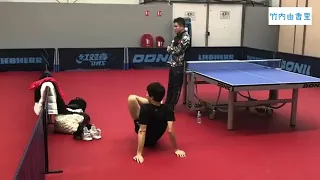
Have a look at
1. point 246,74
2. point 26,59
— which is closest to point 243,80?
point 246,74

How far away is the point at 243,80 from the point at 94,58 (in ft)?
24.5

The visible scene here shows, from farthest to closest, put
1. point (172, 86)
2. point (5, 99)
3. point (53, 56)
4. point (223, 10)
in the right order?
point (223, 10)
point (53, 56)
point (5, 99)
point (172, 86)

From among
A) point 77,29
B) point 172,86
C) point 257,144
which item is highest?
point 77,29

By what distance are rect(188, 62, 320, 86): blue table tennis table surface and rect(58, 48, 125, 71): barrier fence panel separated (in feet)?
19.1

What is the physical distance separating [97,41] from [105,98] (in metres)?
5.89

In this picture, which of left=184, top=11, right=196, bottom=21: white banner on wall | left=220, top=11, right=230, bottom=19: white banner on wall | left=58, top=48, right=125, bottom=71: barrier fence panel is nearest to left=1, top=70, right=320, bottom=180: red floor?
left=58, top=48, right=125, bottom=71: barrier fence panel

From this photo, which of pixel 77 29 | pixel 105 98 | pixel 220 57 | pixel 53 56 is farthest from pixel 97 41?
pixel 105 98

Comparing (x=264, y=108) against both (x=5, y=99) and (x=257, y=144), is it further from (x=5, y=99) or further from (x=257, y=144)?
(x=5, y=99)

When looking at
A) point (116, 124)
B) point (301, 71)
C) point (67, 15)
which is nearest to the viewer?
point (116, 124)

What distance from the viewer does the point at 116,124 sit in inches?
258

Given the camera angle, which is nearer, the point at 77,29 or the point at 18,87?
the point at 18,87

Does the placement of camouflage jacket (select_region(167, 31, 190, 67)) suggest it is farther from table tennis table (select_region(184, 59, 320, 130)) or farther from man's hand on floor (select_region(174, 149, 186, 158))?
man's hand on floor (select_region(174, 149, 186, 158))

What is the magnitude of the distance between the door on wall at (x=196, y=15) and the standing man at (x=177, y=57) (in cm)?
808

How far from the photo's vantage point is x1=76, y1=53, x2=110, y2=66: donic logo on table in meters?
12.8
